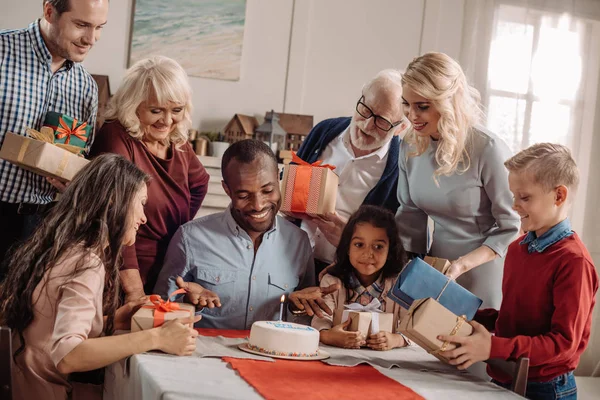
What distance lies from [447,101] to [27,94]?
155 cm

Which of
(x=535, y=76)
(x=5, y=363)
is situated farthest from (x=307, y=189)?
(x=535, y=76)

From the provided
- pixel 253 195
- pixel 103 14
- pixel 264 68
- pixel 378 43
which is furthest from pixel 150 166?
pixel 378 43

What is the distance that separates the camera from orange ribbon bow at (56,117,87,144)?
2545 millimetres

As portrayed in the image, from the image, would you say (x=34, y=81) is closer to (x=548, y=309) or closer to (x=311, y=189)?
(x=311, y=189)

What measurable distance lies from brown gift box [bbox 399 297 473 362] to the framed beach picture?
13.2 feet

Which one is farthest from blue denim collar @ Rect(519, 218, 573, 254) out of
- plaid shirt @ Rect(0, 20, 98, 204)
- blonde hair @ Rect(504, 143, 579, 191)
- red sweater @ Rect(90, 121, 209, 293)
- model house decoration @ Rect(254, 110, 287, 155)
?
model house decoration @ Rect(254, 110, 287, 155)

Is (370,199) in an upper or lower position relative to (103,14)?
lower

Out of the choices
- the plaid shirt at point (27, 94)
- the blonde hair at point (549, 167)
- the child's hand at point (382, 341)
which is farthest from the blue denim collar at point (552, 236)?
the plaid shirt at point (27, 94)

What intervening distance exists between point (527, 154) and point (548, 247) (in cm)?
27

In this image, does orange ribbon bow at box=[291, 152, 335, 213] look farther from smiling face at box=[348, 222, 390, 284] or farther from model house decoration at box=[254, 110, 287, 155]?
model house decoration at box=[254, 110, 287, 155]

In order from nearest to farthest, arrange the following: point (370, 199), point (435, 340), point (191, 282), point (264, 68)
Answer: point (435, 340), point (191, 282), point (370, 199), point (264, 68)

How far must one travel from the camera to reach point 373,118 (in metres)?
2.92

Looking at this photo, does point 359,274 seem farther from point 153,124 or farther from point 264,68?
point 264,68

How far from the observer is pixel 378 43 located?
6117mm
